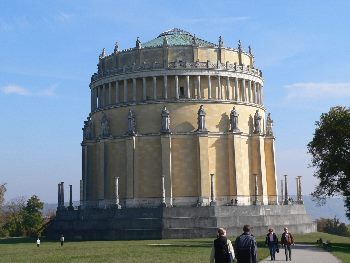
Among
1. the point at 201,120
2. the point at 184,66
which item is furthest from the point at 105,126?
the point at 201,120

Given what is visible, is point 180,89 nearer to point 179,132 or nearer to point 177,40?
point 179,132

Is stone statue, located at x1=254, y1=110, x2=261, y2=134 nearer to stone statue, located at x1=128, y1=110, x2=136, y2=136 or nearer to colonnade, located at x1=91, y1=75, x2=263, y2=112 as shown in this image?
colonnade, located at x1=91, y1=75, x2=263, y2=112

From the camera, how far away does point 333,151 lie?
3969cm

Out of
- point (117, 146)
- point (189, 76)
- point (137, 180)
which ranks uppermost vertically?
point (189, 76)

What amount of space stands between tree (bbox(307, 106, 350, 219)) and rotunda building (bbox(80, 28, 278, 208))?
550 inches

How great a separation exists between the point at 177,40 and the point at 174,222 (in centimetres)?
2471

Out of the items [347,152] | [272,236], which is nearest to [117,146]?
[347,152]

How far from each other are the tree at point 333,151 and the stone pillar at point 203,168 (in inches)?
584

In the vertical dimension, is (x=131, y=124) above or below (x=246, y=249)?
above

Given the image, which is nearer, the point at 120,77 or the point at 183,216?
the point at 183,216

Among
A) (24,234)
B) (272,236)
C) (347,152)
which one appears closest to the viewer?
(272,236)

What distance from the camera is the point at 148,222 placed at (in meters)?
47.6

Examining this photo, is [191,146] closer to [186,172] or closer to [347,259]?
[186,172]

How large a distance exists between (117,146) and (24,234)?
16596 millimetres
